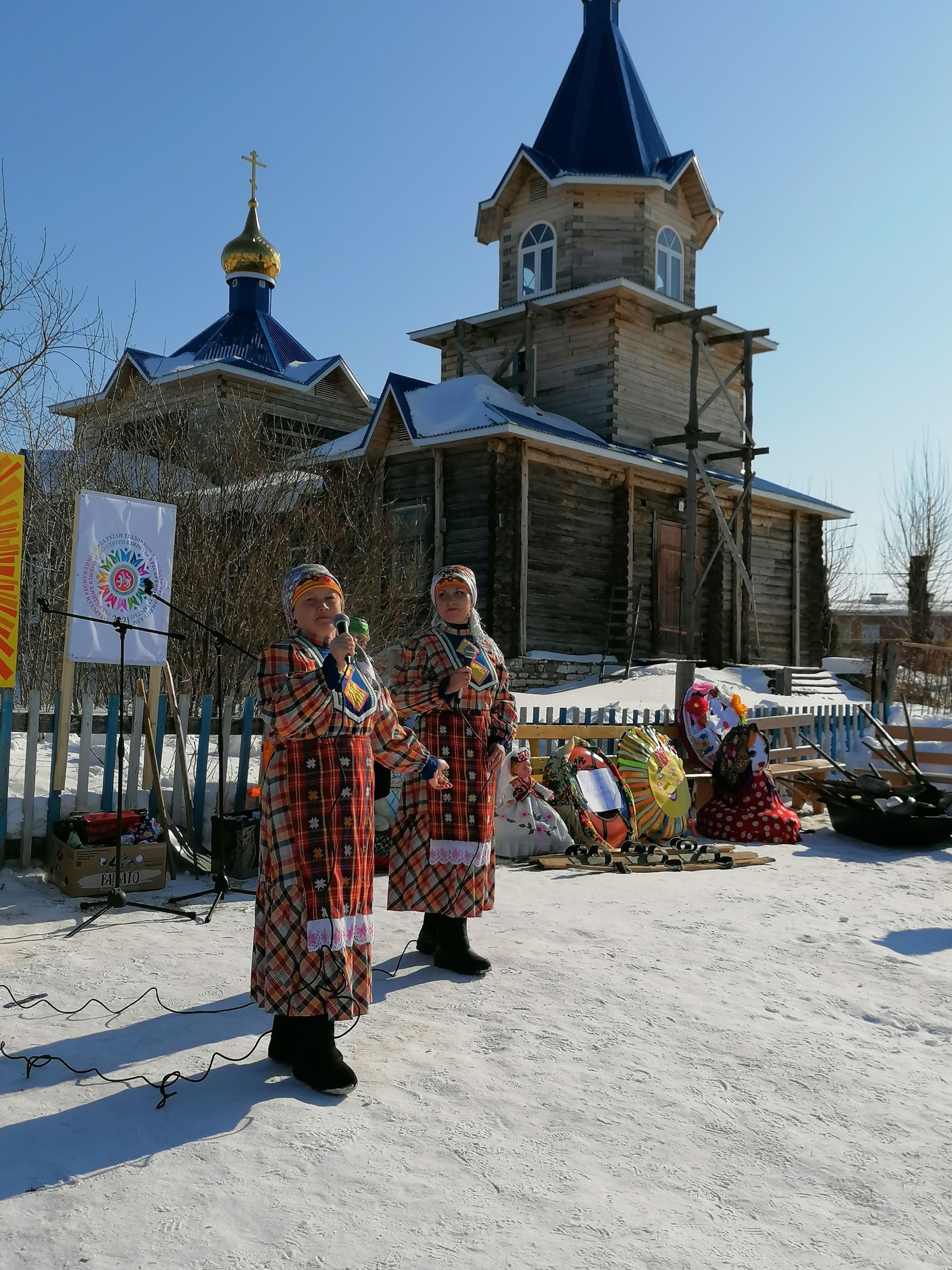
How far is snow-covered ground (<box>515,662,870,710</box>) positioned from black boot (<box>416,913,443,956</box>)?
7.67 meters

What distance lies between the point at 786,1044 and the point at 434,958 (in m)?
1.59

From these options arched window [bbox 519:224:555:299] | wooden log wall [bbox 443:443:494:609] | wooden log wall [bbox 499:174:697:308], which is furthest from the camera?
arched window [bbox 519:224:555:299]

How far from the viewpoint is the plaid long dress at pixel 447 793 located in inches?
177

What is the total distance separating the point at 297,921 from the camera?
329 cm

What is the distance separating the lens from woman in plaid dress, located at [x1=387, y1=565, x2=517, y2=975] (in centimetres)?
449

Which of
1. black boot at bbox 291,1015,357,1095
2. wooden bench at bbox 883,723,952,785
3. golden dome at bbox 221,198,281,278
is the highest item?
golden dome at bbox 221,198,281,278

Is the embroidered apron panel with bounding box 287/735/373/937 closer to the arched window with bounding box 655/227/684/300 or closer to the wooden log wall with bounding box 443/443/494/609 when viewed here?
the wooden log wall with bounding box 443/443/494/609

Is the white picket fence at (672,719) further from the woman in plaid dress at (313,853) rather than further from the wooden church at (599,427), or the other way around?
the woman in plaid dress at (313,853)

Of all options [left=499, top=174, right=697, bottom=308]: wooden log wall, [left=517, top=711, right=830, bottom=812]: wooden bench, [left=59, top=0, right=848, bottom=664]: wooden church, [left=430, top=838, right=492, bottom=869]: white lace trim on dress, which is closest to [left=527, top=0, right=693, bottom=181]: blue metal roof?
[left=59, top=0, right=848, bottom=664]: wooden church

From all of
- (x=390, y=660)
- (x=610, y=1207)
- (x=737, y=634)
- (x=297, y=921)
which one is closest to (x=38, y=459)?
(x=390, y=660)

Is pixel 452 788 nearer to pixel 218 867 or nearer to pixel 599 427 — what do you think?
pixel 218 867

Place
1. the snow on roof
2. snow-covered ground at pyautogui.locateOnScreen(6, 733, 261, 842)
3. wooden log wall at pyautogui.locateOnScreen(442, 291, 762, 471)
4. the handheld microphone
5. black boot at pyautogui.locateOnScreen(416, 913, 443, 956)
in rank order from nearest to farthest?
the handheld microphone < black boot at pyautogui.locateOnScreen(416, 913, 443, 956) < snow-covered ground at pyautogui.locateOnScreen(6, 733, 261, 842) < the snow on roof < wooden log wall at pyautogui.locateOnScreen(442, 291, 762, 471)

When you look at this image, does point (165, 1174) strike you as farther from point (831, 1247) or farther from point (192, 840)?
point (192, 840)

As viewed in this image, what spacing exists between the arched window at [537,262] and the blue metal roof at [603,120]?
1143 mm
